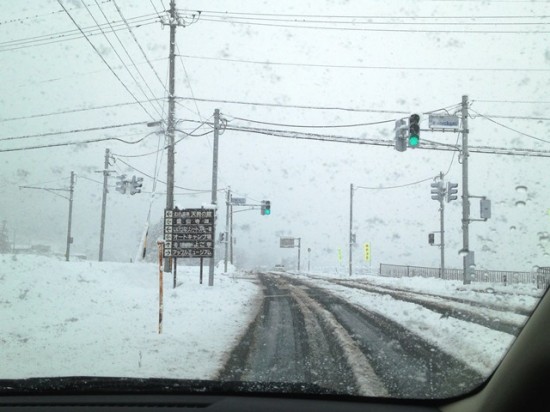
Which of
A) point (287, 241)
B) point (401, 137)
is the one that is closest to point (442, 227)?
point (401, 137)

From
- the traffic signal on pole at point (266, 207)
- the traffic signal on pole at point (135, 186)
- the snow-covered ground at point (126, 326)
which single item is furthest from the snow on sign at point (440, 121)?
the traffic signal on pole at point (135, 186)

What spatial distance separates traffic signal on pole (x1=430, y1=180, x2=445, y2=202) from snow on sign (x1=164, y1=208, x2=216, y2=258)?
1142 cm

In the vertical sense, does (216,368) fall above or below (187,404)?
below

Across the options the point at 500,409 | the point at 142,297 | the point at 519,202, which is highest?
the point at 519,202

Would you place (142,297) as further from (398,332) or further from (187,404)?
(187,404)

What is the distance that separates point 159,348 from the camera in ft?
24.6

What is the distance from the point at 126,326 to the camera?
9680mm

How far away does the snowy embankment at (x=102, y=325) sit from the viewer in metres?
6.29

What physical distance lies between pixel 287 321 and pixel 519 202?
20.4ft

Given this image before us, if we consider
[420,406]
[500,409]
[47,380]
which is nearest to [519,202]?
[420,406]

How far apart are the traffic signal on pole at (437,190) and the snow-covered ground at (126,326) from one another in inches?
351

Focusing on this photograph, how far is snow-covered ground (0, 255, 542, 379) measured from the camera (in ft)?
20.7

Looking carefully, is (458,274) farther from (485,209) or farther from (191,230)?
(191,230)

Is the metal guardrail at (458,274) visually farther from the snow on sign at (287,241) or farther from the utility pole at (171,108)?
the snow on sign at (287,241)
